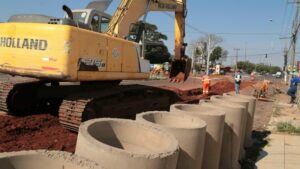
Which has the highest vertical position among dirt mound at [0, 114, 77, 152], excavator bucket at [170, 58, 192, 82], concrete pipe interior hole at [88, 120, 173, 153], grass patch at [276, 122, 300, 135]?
excavator bucket at [170, 58, 192, 82]

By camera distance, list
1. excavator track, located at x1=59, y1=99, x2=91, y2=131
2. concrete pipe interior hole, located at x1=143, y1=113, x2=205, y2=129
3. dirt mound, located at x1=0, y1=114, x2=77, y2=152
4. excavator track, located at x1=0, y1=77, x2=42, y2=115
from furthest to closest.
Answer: excavator track, located at x1=0, y1=77, x2=42, y2=115 → excavator track, located at x1=59, y1=99, x2=91, y2=131 → dirt mound, located at x1=0, y1=114, x2=77, y2=152 → concrete pipe interior hole, located at x1=143, y1=113, x2=205, y2=129

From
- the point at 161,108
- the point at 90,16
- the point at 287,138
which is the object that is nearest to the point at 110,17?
the point at 90,16

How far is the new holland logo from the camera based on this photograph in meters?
9.02

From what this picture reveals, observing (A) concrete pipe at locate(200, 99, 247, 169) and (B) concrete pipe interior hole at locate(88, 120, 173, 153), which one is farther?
(A) concrete pipe at locate(200, 99, 247, 169)

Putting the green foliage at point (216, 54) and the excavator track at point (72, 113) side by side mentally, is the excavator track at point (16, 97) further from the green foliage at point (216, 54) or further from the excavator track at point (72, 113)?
the green foliage at point (216, 54)

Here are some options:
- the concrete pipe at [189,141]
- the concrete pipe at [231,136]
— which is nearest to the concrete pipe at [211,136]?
the concrete pipe at [189,141]

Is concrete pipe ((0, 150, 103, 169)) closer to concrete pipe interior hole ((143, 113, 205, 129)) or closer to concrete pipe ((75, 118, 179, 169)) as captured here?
concrete pipe ((75, 118, 179, 169))

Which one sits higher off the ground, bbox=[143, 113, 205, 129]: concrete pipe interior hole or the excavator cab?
the excavator cab

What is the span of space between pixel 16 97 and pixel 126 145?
6.46 meters

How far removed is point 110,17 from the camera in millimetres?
11609

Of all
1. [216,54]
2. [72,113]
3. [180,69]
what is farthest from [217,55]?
[72,113]

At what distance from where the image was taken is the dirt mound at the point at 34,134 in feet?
25.4

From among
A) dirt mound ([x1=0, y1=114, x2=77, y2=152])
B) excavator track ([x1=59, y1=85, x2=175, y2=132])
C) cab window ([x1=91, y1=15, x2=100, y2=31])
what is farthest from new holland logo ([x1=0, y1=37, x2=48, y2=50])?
cab window ([x1=91, y1=15, x2=100, y2=31])

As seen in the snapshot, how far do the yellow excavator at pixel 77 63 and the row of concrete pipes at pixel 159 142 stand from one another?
2777mm
